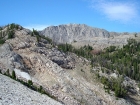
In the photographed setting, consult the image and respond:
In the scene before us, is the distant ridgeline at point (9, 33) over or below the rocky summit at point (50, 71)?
over

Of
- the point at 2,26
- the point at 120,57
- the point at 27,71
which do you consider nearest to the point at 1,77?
the point at 27,71

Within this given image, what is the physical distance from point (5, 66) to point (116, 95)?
69.4ft

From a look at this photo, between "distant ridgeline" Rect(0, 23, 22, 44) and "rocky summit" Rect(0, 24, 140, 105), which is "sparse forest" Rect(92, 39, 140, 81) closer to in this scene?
"rocky summit" Rect(0, 24, 140, 105)

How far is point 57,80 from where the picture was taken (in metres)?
44.1

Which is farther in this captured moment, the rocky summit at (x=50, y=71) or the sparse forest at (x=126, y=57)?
the sparse forest at (x=126, y=57)

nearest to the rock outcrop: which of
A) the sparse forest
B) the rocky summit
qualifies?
the rocky summit

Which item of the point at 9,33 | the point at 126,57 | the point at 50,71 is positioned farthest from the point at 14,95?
the point at 126,57

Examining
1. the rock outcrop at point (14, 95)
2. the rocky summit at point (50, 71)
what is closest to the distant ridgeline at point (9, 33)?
the rocky summit at point (50, 71)

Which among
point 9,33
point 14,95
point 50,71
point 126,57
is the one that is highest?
point 9,33

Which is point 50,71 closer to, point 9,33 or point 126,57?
point 9,33

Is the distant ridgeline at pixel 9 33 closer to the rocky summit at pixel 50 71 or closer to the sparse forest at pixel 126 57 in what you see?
the rocky summit at pixel 50 71

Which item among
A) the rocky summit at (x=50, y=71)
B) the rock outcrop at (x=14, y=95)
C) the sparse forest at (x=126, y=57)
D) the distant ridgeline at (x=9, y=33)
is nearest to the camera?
the rock outcrop at (x=14, y=95)

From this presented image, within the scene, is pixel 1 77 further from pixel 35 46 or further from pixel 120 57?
pixel 120 57

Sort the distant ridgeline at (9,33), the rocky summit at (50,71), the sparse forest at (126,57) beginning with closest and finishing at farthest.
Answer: the rocky summit at (50,71) < the distant ridgeline at (9,33) < the sparse forest at (126,57)
